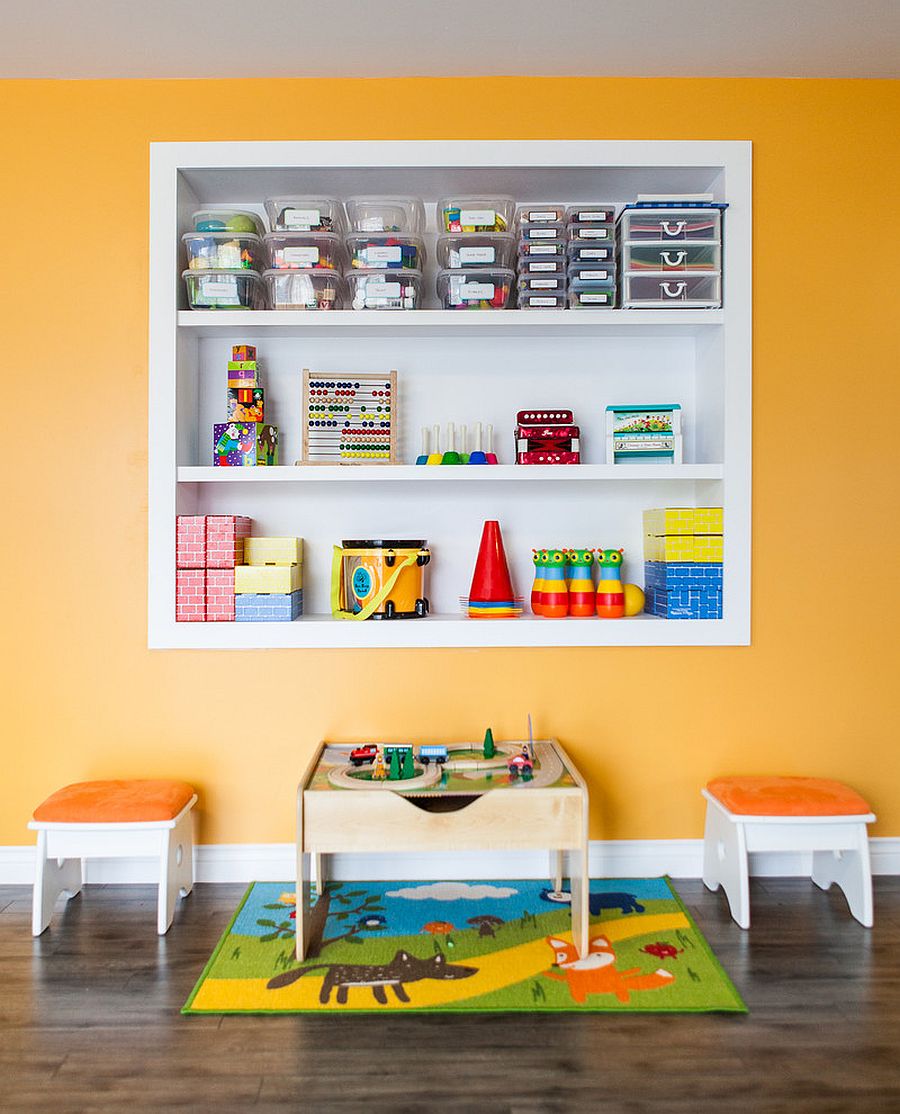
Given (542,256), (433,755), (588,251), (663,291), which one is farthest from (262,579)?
(663,291)

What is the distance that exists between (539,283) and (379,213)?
0.53 meters

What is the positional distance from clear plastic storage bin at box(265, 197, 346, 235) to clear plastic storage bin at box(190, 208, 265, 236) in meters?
0.07

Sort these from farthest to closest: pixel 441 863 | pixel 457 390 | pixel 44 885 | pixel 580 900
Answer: pixel 457 390 < pixel 441 863 < pixel 44 885 < pixel 580 900

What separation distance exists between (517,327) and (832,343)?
983 mm

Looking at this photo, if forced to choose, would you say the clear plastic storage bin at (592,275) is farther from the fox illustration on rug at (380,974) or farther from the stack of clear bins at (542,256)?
the fox illustration on rug at (380,974)

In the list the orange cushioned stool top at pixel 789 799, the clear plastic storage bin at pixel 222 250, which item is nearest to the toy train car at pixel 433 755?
the orange cushioned stool top at pixel 789 799

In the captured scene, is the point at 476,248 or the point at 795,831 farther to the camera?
the point at 476,248

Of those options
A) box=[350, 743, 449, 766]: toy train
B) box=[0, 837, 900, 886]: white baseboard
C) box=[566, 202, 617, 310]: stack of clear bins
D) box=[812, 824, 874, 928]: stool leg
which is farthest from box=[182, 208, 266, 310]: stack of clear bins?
box=[812, 824, 874, 928]: stool leg

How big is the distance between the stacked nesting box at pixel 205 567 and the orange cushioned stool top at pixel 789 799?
1581mm

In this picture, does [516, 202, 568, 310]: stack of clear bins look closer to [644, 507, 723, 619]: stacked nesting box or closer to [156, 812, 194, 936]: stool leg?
[644, 507, 723, 619]: stacked nesting box

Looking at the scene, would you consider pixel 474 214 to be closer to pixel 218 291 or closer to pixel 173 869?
pixel 218 291

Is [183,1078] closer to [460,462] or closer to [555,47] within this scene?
[460,462]

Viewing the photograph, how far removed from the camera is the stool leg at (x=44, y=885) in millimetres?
2438

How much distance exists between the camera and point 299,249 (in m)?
2.73
